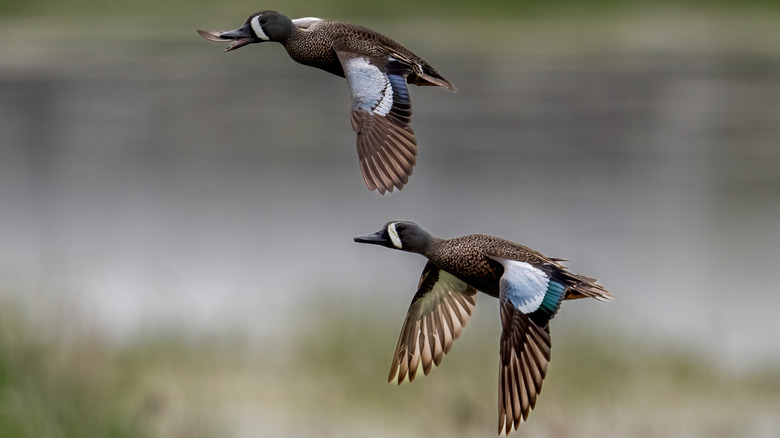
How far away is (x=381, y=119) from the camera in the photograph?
429 cm

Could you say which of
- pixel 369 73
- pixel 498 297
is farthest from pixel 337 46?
pixel 498 297

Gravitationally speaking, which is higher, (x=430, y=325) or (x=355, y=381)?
(x=430, y=325)

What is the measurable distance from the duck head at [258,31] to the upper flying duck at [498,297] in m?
0.71

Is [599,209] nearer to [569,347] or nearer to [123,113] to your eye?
[569,347]

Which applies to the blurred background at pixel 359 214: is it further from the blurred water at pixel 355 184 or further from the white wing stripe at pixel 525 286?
the white wing stripe at pixel 525 286

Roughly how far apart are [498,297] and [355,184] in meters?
18.1

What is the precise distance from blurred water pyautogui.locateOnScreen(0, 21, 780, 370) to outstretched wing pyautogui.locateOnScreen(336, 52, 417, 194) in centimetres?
656

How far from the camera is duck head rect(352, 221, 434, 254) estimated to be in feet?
15.4

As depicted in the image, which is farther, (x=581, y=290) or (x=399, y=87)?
(x=581, y=290)

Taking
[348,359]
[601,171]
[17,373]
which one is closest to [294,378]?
[348,359]

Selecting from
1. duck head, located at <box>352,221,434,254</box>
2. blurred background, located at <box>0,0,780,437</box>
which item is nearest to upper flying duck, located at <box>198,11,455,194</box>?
duck head, located at <box>352,221,434,254</box>

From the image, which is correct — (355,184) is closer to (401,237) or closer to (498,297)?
(401,237)

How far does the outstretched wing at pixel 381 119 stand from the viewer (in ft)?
13.6

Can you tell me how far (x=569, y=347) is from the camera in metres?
13.2
